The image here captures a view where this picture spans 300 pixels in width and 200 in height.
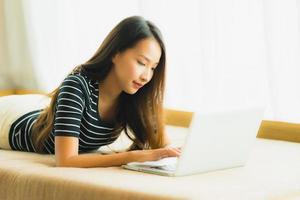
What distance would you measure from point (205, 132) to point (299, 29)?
0.79 meters

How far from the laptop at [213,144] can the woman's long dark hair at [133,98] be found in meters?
0.28

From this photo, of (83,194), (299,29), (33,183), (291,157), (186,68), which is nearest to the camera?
(83,194)

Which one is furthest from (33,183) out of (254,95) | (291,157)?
(254,95)

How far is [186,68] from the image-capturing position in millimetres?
2928

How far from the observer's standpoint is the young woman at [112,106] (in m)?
2.09

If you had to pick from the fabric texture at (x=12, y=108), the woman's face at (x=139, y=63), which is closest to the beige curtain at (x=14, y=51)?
the fabric texture at (x=12, y=108)

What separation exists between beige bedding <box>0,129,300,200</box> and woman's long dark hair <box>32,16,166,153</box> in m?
0.18

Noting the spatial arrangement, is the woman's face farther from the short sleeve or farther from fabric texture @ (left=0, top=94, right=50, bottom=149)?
fabric texture @ (left=0, top=94, right=50, bottom=149)

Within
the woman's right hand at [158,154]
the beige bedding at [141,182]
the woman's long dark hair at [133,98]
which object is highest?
the woman's long dark hair at [133,98]

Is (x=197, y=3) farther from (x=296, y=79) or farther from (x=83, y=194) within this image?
(x=83, y=194)

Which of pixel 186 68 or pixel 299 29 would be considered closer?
pixel 299 29

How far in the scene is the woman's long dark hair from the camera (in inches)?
85.8

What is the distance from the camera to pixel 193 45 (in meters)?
2.90

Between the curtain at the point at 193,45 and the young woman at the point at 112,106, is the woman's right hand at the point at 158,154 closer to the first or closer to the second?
the young woman at the point at 112,106
